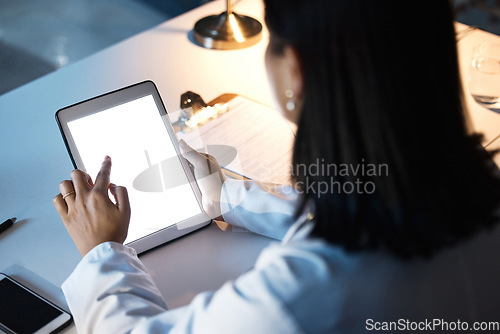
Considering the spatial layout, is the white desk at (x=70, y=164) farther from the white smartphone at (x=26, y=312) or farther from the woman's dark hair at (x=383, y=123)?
the woman's dark hair at (x=383, y=123)

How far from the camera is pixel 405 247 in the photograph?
460mm

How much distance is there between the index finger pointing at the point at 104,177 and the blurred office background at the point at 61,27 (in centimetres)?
183

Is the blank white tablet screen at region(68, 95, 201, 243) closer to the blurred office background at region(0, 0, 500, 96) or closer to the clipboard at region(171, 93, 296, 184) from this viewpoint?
the clipboard at region(171, 93, 296, 184)

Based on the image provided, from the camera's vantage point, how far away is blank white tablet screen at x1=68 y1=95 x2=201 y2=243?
797mm

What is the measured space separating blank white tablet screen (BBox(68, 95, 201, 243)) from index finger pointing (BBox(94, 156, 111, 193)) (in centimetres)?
3

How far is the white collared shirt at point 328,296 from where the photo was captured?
0.44 meters

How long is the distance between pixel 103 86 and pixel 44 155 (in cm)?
27

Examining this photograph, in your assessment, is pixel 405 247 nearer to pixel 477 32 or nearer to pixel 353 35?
pixel 353 35

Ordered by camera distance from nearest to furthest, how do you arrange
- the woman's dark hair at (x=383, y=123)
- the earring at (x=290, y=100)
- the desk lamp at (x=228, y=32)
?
the woman's dark hair at (x=383, y=123)
the earring at (x=290, y=100)
the desk lamp at (x=228, y=32)

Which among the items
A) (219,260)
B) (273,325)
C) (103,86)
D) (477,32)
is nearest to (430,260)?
(273,325)

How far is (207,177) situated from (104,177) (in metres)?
0.18

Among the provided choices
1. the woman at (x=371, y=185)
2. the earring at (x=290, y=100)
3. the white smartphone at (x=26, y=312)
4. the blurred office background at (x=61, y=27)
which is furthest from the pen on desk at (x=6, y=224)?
the blurred office background at (x=61, y=27)

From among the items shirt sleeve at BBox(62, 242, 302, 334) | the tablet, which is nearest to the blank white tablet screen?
the tablet

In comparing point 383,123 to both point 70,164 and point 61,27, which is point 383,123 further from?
point 61,27
